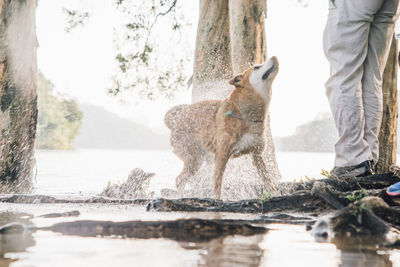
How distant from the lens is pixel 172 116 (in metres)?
6.91

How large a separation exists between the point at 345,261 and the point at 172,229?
3.62 ft

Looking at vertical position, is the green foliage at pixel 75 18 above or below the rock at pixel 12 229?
above

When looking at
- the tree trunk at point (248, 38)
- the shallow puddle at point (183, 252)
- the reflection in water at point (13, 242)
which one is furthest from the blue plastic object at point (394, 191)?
the tree trunk at point (248, 38)

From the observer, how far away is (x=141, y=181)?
7.15 meters

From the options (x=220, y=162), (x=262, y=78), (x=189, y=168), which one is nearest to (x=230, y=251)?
(x=220, y=162)

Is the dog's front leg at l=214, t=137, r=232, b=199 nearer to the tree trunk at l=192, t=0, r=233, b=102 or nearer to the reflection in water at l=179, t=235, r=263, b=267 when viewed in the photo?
the reflection in water at l=179, t=235, r=263, b=267

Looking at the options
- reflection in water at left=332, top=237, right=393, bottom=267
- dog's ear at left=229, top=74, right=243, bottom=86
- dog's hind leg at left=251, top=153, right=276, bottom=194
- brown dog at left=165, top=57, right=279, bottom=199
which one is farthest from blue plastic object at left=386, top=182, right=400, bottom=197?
dog's ear at left=229, top=74, right=243, bottom=86

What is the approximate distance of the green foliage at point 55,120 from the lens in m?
61.9

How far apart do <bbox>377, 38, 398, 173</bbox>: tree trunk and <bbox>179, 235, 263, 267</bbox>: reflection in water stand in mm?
4547

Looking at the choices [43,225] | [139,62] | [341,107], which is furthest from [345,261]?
[139,62]

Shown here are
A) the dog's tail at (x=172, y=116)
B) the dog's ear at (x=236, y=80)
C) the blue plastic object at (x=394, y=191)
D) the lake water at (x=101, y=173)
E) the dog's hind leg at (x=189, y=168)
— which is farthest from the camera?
the lake water at (x=101, y=173)

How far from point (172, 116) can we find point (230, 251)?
470 cm

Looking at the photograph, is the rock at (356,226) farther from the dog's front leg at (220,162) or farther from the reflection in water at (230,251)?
the dog's front leg at (220,162)

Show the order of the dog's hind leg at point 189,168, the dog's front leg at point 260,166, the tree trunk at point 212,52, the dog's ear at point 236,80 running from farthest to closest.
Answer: the tree trunk at point 212,52
the dog's hind leg at point 189,168
the dog's front leg at point 260,166
the dog's ear at point 236,80
